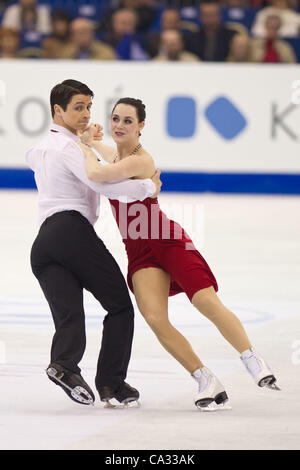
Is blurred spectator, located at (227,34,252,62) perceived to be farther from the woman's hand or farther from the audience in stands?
the woman's hand

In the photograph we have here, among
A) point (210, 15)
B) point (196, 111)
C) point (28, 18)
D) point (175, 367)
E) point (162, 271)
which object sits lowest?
point (175, 367)

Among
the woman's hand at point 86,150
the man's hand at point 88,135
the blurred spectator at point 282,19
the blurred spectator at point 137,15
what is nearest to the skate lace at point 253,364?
the woman's hand at point 86,150

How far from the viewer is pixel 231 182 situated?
47.9 feet

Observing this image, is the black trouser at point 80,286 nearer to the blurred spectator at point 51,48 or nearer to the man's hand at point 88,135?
the man's hand at point 88,135

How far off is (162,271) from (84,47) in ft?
32.5

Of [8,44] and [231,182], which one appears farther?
[8,44]

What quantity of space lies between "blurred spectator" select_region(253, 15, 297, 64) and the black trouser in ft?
32.0

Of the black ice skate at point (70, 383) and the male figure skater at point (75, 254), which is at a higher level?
the male figure skater at point (75, 254)

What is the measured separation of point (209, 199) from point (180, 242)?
→ 8.94 m

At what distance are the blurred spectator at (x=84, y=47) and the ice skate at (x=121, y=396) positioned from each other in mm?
10039

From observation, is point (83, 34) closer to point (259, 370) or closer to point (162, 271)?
point (162, 271)

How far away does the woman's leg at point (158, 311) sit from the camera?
5113mm

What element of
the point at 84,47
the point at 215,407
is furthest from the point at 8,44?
the point at 215,407
